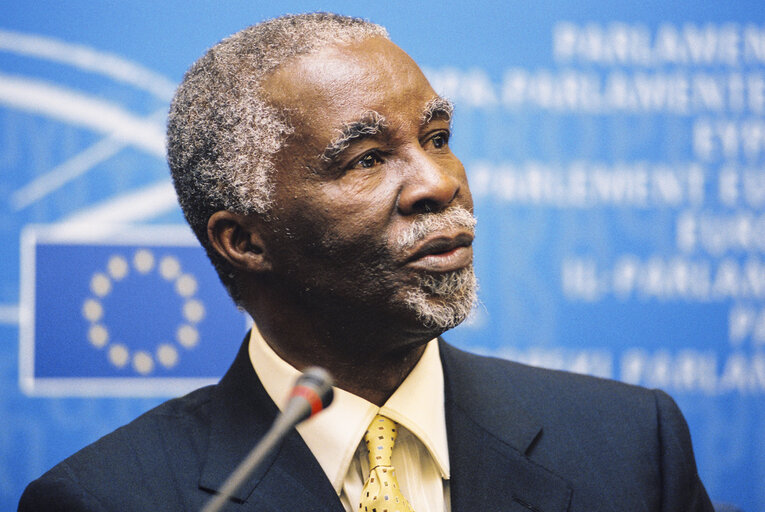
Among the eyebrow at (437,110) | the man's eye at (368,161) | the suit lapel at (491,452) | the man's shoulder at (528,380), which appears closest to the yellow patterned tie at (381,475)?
the suit lapel at (491,452)

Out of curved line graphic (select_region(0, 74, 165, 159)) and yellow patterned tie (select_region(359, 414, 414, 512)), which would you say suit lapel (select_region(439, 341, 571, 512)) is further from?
curved line graphic (select_region(0, 74, 165, 159))

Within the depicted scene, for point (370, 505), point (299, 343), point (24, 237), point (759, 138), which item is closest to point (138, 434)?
point (299, 343)

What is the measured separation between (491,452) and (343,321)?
1.40ft

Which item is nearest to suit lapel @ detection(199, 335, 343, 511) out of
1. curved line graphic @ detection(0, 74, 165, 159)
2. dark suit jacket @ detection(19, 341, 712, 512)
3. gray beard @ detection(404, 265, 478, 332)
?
dark suit jacket @ detection(19, 341, 712, 512)

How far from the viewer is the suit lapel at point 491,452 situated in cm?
163

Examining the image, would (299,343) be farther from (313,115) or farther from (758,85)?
(758,85)

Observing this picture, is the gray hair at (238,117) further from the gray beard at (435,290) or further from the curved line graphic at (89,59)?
the curved line graphic at (89,59)

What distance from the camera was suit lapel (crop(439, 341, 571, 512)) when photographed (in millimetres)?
1634

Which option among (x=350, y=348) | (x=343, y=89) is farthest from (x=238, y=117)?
(x=350, y=348)

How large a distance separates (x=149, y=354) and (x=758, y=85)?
6.87 feet

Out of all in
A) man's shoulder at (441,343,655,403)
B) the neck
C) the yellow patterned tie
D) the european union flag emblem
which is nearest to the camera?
the yellow patterned tie

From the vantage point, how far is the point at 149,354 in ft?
7.94

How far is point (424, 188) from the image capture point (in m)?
1.53

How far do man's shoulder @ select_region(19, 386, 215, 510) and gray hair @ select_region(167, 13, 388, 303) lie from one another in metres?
0.36
